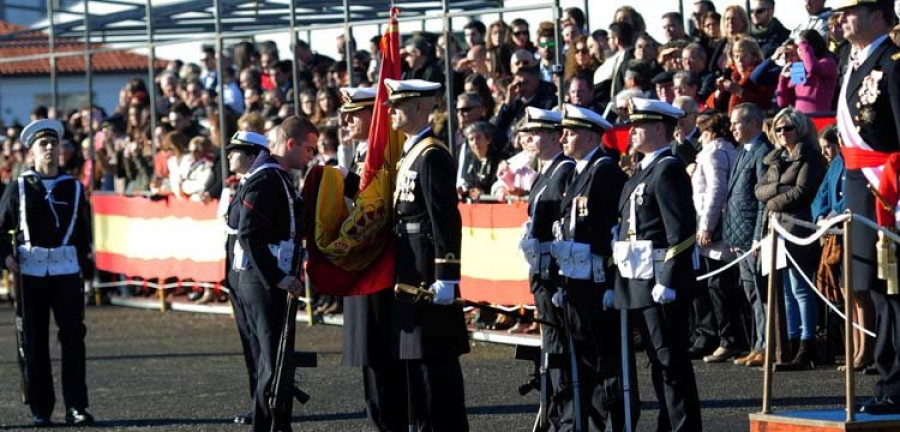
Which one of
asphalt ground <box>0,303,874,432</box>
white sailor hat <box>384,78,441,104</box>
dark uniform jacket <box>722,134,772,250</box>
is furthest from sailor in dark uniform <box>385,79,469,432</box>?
dark uniform jacket <box>722,134,772,250</box>

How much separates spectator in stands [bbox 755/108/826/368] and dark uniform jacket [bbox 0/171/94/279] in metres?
4.77

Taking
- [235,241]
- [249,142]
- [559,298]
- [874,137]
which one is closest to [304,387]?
[235,241]

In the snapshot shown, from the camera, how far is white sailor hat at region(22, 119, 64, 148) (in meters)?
12.0

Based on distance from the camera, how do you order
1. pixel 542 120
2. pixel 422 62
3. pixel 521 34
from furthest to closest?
pixel 521 34 → pixel 422 62 → pixel 542 120

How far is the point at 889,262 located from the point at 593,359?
212 centimetres

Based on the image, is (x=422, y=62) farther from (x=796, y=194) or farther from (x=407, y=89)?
(x=407, y=89)

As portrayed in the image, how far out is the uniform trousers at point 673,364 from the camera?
904 centimetres

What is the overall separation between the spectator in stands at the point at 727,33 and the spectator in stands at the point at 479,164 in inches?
77.4

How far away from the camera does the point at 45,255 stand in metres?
12.1

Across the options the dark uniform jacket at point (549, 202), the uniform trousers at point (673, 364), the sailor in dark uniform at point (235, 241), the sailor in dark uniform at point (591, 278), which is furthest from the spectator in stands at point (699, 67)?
the uniform trousers at point (673, 364)

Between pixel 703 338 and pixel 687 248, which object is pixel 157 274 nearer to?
pixel 703 338

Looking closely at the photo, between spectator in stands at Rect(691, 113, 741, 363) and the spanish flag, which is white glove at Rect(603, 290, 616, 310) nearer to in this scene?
the spanish flag

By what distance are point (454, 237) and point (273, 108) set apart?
11.3 meters

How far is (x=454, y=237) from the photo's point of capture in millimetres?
8883
